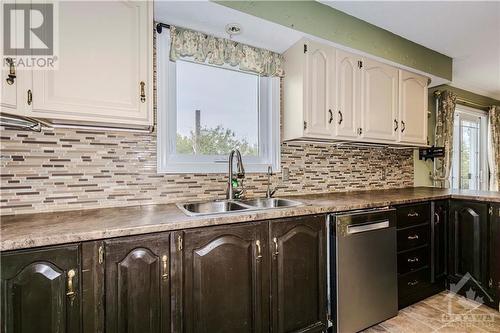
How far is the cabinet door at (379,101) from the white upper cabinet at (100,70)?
184cm

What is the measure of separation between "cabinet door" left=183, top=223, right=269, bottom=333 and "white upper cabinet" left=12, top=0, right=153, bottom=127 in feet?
2.53

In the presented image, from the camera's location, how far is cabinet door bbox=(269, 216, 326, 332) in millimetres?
1479

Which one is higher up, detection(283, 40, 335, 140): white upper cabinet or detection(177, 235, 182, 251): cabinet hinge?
detection(283, 40, 335, 140): white upper cabinet

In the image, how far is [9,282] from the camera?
0.93 meters

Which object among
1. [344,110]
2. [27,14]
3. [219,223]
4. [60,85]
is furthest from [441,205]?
[27,14]

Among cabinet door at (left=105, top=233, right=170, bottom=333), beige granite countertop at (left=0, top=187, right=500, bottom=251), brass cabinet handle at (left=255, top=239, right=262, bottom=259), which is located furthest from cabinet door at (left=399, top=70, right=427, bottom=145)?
cabinet door at (left=105, top=233, right=170, bottom=333)

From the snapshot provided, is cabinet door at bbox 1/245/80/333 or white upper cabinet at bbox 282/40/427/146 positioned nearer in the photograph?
cabinet door at bbox 1/245/80/333

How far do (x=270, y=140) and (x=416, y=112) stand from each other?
1692mm

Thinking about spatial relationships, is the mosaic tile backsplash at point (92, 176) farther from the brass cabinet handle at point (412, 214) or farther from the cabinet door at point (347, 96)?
the brass cabinet handle at point (412, 214)

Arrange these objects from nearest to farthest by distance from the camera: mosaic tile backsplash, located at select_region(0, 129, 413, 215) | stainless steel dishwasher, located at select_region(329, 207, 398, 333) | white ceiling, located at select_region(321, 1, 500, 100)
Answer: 1. mosaic tile backsplash, located at select_region(0, 129, 413, 215)
2. stainless steel dishwasher, located at select_region(329, 207, 398, 333)
3. white ceiling, located at select_region(321, 1, 500, 100)

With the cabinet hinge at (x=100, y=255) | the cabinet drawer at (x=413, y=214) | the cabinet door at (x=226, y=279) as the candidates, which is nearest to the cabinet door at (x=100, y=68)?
the cabinet hinge at (x=100, y=255)

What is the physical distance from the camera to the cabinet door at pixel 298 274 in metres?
1.48

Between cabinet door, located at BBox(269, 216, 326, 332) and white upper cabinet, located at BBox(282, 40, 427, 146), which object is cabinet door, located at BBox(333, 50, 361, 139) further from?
cabinet door, located at BBox(269, 216, 326, 332)

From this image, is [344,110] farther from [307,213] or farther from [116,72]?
[116,72]
